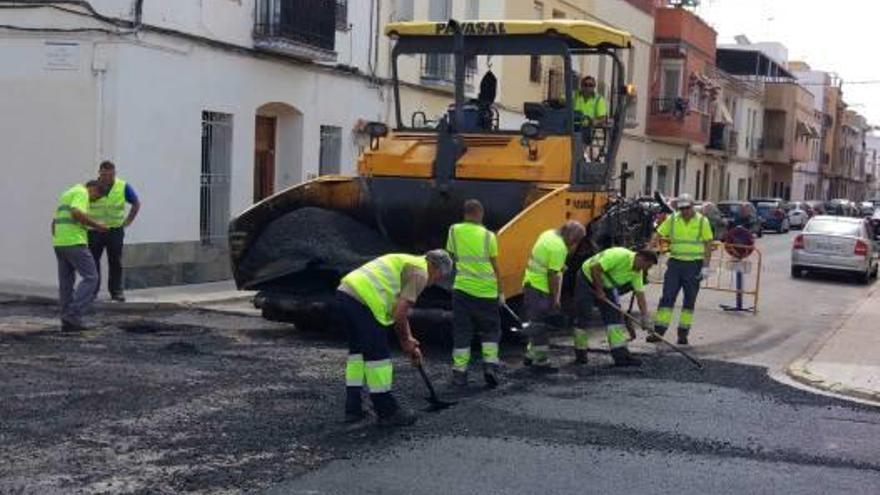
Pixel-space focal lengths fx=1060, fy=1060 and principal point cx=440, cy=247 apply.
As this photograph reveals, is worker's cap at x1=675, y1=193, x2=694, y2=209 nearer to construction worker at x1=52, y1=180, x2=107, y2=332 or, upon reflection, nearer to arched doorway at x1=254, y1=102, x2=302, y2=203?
construction worker at x1=52, y1=180, x2=107, y2=332

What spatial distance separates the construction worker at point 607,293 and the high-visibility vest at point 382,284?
3.24m

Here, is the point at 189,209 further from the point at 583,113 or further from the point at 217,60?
the point at 583,113

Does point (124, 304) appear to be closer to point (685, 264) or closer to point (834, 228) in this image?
point (685, 264)

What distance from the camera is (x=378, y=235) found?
11.2 meters

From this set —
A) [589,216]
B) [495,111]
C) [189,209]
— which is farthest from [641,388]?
[189,209]

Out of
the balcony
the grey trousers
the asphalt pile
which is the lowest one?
the grey trousers

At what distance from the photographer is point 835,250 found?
21797mm

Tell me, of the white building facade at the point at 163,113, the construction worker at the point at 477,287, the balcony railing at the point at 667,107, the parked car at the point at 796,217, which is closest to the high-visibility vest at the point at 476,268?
the construction worker at the point at 477,287

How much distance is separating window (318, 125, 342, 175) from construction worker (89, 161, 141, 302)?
6481mm

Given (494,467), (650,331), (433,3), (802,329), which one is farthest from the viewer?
(433,3)

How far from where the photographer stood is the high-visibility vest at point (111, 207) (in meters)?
12.0

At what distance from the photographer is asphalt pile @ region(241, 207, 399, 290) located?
10586 mm

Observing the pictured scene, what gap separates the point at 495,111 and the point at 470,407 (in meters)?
4.99

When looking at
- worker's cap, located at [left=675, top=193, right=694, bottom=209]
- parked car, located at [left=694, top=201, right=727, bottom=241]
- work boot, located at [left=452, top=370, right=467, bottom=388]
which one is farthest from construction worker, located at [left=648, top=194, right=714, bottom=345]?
work boot, located at [left=452, top=370, right=467, bottom=388]
